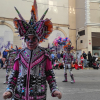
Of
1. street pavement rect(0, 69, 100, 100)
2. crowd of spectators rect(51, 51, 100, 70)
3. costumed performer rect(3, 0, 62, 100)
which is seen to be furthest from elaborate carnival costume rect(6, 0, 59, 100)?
crowd of spectators rect(51, 51, 100, 70)

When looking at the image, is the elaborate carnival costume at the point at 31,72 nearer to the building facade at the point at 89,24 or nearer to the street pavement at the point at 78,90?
the street pavement at the point at 78,90

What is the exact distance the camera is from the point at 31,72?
1950 mm

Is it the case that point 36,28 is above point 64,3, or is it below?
below

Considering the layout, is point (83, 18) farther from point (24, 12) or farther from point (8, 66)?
point (8, 66)

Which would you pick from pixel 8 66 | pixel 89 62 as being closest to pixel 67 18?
pixel 89 62

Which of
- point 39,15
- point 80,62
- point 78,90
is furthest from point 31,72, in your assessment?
point 39,15

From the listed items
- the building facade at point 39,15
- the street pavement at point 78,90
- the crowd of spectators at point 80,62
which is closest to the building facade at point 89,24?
Result: the building facade at point 39,15

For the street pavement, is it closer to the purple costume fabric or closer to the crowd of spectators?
the purple costume fabric

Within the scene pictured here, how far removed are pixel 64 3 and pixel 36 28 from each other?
76.0 ft

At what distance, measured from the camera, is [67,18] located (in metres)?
23.8

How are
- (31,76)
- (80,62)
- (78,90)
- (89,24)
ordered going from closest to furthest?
(31,76) < (78,90) < (80,62) < (89,24)

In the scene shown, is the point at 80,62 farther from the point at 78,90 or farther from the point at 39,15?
the point at 78,90

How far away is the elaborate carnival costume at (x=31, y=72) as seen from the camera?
1893 millimetres

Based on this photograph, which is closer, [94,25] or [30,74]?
[30,74]
